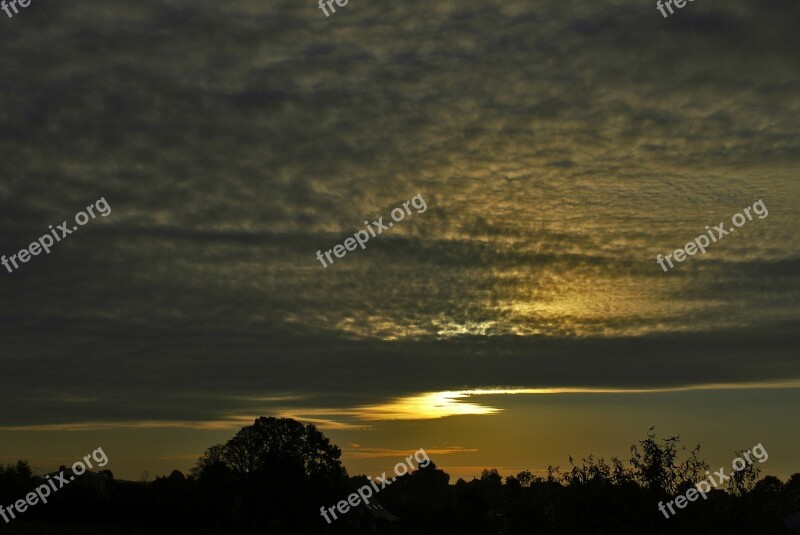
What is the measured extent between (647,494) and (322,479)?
274ft

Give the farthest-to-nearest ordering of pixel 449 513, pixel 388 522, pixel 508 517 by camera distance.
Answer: pixel 388 522 < pixel 449 513 < pixel 508 517

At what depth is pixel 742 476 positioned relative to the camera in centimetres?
3394

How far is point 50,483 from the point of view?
357 ft

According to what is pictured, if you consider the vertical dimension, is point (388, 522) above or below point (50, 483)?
below

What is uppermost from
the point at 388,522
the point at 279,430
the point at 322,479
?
the point at 279,430

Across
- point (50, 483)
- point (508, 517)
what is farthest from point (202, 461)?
point (508, 517)

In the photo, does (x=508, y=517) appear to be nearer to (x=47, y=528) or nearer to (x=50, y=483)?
(x=47, y=528)

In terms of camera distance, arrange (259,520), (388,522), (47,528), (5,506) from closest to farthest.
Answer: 1. (47,528)
2. (5,506)
3. (259,520)
4. (388,522)

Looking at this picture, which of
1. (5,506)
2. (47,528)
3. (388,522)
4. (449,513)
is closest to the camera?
(47,528)

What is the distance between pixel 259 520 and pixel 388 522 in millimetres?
37343

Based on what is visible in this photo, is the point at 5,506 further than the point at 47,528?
Yes

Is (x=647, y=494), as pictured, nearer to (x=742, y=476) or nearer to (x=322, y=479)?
(x=742, y=476)

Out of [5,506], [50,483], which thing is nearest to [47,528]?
[5,506]

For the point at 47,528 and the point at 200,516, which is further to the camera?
the point at 200,516
